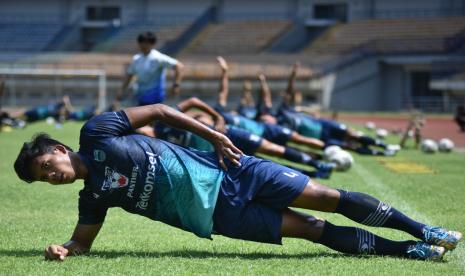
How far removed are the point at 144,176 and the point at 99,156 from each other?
12.1 inches

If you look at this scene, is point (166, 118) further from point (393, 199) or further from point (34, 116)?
point (34, 116)

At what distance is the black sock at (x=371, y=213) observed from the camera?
5043 mm

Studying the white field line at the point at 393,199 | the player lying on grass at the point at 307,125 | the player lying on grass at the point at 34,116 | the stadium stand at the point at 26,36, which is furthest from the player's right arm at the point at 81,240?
the stadium stand at the point at 26,36

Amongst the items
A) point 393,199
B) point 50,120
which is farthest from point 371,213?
point 50,120

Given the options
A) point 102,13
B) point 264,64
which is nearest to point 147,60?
point 264,64

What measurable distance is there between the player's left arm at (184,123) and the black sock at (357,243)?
2.54 ft

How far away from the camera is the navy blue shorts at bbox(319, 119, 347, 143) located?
14.5m

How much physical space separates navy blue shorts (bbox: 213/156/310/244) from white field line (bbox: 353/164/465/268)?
118 cm

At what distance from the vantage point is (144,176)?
16.4 ft

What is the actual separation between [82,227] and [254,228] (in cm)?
114

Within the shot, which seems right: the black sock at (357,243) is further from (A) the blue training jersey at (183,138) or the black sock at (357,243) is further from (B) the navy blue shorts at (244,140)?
(A) the blue training jersey at (183,138)

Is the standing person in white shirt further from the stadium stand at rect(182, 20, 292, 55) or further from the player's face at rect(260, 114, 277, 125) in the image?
the stadium stand at rect(182, 20, 292, 55)

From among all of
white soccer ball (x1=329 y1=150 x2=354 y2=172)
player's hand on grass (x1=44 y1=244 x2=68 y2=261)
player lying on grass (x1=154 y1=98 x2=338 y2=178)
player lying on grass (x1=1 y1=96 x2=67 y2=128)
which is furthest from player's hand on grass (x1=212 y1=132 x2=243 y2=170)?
player lying on grass (x1=1 y1=96 x2=67 y2=128)

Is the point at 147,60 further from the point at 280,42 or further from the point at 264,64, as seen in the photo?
the point at 280,42
